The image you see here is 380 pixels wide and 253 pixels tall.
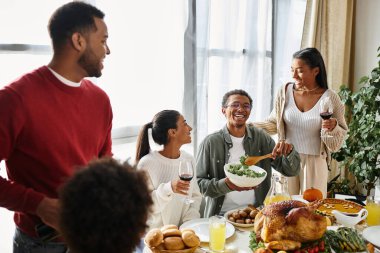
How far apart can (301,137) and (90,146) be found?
1742mm

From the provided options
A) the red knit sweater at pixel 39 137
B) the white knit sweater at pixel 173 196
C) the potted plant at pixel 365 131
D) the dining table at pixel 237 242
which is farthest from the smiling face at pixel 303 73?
the red knit sweater at pixel 39 137

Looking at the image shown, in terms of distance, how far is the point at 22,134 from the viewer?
121 centimetres

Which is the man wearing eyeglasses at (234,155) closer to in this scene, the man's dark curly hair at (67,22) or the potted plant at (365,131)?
the man's dark curly hair at (67,22)

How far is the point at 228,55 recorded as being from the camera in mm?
3031

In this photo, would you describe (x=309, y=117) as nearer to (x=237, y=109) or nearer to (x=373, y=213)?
(x=237, y=109)

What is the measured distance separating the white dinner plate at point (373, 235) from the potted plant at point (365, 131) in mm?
1880

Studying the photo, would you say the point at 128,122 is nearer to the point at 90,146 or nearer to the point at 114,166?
the point at 90,146

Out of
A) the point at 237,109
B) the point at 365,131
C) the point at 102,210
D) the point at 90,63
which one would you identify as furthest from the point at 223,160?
the point at 365,131

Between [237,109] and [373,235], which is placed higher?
[237,109]

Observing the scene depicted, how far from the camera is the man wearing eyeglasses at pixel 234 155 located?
7.10 feet

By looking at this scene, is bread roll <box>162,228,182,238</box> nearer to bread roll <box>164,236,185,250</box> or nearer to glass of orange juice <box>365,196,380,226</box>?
bread roll <box>164,236,185,250</box>

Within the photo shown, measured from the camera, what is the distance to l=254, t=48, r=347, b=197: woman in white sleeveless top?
8.37ft

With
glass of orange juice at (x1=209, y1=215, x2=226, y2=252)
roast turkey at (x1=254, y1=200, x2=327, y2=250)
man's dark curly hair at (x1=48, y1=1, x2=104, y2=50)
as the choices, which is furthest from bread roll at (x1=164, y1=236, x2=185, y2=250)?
man's dark curly hair at (x1=48, y1=1, x2=104, y2=50)

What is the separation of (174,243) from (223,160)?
97 cm
